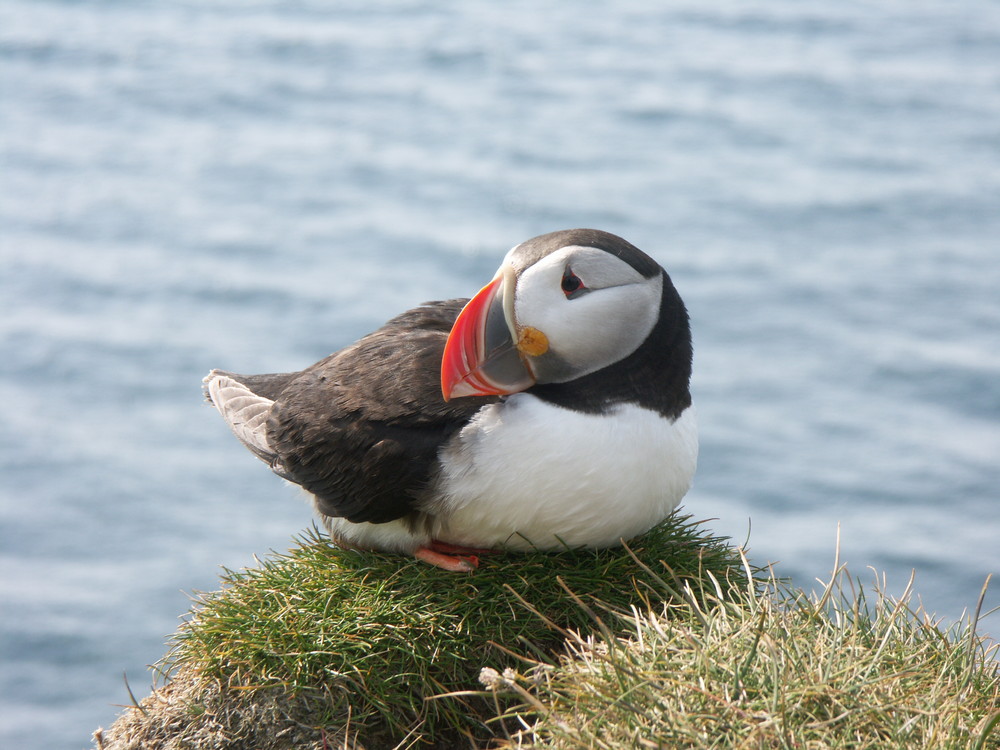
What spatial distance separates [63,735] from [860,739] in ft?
23.2

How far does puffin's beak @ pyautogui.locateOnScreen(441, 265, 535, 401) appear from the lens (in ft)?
11.8

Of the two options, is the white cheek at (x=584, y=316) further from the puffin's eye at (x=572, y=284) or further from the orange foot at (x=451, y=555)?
the orange foot at (x=451, y=555)

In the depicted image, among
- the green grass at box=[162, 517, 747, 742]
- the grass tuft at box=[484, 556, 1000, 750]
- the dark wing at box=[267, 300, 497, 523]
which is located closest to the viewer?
the grass tuft at box=[484, 556, 1000, 750]

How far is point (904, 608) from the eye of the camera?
10.9 feet

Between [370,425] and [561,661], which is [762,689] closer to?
[561,661]

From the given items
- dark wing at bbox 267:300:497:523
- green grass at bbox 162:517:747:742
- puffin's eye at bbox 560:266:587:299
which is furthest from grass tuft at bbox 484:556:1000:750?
puffin's eye at bbox 560:266:587:299

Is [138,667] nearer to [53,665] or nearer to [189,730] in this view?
[53,665]

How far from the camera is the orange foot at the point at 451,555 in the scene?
3.76 m

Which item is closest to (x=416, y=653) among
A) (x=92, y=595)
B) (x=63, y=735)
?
(x=63, y=735)

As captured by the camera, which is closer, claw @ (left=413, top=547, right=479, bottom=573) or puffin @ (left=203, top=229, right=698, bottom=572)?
puffin @ (left=203, top=229, right=698, bottom=572)

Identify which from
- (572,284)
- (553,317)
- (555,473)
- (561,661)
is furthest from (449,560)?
(572,284)

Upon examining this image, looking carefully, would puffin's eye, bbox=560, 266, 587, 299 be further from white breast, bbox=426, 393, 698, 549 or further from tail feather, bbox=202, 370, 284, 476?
tail feather, bbox=202, 370, 284, 476

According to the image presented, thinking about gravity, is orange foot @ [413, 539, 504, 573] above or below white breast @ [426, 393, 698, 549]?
below

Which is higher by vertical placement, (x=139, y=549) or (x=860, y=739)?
(x=860, y=739)
